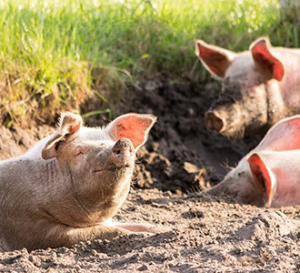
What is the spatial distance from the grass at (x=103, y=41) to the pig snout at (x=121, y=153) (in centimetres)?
254

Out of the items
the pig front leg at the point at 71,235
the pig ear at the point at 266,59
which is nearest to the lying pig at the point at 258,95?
the pig ear at the point at 266,59

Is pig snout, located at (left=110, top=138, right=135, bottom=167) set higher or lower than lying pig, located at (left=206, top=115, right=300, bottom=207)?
higher

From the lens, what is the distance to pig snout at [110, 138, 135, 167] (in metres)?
3.44

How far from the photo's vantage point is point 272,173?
5.10m

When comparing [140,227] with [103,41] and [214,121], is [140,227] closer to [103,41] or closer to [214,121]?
[214,121]

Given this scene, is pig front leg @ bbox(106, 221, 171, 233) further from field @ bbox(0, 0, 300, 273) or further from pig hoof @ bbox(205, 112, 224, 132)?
pig hoof @ bbox(205, 112, 224, 132)

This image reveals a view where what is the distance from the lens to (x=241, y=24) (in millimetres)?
8312

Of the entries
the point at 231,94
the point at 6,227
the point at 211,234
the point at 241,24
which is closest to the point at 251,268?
the point at 211,234

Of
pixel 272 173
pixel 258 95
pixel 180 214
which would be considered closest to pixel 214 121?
pixel 258 95

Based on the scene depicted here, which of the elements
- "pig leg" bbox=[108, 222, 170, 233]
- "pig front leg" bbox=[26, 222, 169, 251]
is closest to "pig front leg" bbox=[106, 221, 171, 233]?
"pig leg" bbox=[108, 222, 170, 233]

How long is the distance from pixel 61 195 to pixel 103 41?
11.6 feet

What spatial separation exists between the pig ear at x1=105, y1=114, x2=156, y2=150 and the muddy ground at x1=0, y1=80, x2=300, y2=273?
655 millimetres

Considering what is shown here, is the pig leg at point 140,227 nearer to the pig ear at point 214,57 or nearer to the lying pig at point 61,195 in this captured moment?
the lying pig at point 61,195

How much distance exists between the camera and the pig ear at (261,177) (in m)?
5.05
